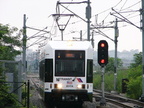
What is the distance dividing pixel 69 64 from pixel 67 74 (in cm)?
46

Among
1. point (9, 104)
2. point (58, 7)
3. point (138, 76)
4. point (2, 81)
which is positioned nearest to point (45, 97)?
point (9, 104)

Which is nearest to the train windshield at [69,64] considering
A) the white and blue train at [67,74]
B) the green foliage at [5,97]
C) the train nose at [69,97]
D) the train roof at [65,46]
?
the white and blue train at [67,74]

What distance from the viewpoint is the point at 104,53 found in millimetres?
14734

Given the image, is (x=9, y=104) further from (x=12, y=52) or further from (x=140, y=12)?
(x=140, y=12)

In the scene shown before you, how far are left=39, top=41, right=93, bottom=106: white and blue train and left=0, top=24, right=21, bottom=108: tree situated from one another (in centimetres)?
221

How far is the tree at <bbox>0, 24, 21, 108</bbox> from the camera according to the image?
1491 centimetres

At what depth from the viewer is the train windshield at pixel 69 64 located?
1795 cm

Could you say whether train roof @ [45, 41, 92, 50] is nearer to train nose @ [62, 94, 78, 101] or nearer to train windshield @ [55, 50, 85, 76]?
train windshield @ [55, 50, 85, 76]

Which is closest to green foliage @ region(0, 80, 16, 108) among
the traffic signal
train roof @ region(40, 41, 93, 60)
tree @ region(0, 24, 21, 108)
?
tree @ region(0, 24, 21, 108)

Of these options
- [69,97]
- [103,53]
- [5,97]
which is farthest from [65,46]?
[5,97]

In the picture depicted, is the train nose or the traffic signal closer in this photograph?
the traffic signal

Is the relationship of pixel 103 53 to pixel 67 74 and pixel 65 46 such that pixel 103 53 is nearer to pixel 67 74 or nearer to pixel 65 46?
pixel 67 74

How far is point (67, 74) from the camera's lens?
17.9 meters

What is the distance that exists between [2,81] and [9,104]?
1783mm
